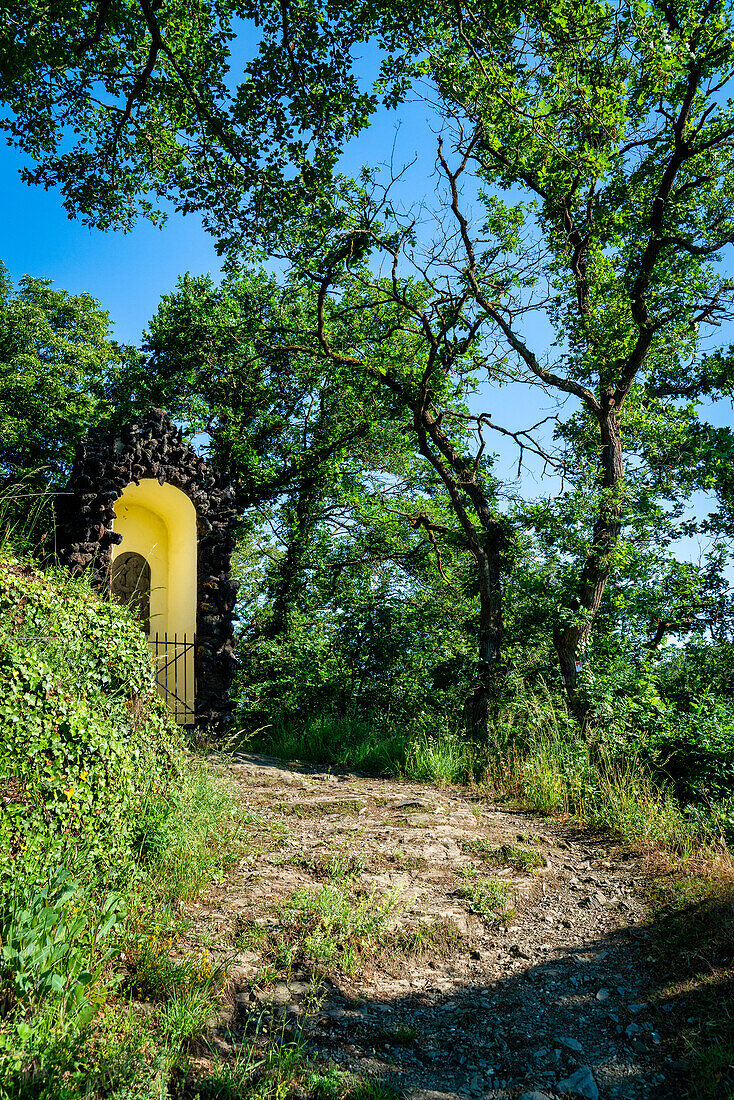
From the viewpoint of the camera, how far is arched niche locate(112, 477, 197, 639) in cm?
986

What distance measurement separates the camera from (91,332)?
18172mm

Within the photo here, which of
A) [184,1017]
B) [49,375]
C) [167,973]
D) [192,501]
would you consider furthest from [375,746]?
[49,375]

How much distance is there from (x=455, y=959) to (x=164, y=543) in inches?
326

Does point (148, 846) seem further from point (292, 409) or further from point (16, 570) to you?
point (292, 409)

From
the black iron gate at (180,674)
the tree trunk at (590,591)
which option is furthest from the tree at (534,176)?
the black iron gate at (180,674)

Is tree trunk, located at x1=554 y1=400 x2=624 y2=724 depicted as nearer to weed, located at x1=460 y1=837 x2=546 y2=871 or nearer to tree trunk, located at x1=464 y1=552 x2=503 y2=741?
tree trunk, located at x1=464 y1=552 x2=503 y2=741

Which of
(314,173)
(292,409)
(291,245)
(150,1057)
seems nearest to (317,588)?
(292,409)

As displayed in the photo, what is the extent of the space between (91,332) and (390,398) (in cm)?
1143

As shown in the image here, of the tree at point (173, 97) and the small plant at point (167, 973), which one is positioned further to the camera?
the tree at point (173, 97)

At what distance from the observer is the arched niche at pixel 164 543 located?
9859 mm

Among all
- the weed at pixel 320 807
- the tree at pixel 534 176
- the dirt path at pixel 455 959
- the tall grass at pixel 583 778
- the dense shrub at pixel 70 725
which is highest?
the tree at pixel 534 176

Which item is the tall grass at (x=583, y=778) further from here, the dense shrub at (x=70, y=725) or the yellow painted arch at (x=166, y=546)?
the yellow painted arch at (x=166, y=546)

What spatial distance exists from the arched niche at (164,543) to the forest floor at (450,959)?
15.5ft

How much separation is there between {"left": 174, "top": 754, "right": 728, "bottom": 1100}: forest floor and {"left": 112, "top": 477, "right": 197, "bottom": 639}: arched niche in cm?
472
